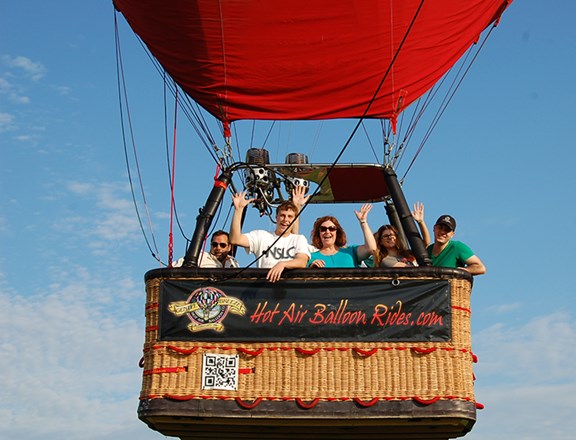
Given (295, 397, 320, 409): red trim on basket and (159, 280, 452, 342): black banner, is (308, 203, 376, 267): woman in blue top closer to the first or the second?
(159, 280, 452, 342): black banner

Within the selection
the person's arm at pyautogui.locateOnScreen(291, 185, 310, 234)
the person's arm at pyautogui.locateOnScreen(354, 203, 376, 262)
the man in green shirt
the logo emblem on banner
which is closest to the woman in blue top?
the person's arm at pyautogui.locateOnScreen(354, 203, 376, 262)

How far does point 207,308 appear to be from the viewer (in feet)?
22.6

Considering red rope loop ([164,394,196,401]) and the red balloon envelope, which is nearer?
red rope loop ([164,394,196,401])

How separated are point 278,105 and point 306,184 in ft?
2.77

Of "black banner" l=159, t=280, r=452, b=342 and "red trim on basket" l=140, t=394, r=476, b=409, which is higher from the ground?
"black banner" l=159, t=280, r=452, b=342

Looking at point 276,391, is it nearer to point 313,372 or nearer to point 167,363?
point 313,372

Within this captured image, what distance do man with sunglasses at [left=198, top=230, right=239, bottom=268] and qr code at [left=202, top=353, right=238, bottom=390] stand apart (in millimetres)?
1022

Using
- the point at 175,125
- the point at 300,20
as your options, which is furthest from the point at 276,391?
the point at 300,20

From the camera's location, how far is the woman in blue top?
7.28 metres

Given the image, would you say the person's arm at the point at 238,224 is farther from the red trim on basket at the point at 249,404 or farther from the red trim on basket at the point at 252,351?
the red trim on basket at the point at 249,404

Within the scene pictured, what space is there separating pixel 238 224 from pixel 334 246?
0.76 metres

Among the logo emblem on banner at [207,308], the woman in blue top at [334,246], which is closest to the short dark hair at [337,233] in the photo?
the woman in blue top at [334,246]

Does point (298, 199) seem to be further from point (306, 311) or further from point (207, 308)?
point (207, 308)

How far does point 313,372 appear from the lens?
668 centimetres
